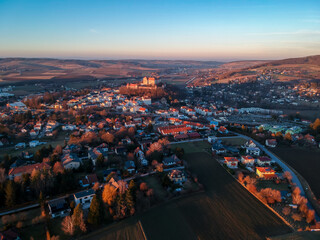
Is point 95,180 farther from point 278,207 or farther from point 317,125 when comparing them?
point 317,125

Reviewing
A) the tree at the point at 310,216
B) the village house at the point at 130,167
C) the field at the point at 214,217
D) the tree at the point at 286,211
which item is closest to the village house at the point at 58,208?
the field at the point at 214,217

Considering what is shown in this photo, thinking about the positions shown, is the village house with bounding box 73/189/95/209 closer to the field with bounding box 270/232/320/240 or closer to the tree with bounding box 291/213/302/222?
the field with bounding box 270/232/320/240

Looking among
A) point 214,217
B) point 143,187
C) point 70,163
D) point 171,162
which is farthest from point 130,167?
point 214,217

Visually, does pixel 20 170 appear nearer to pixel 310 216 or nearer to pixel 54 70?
pixel 310 216

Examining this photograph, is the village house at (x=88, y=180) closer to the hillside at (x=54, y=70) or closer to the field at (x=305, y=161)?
the field at (x=305, y=161)

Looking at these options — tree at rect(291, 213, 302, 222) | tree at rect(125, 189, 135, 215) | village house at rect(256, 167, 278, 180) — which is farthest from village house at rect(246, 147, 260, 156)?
tree at rect(125, 189, 135, 215)

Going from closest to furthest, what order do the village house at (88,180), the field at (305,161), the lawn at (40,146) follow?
the village house at (88,180) → the field at (305,161) → the lawn at (40,146)
